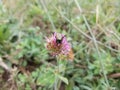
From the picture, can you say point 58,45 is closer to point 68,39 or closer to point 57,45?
point 57,45

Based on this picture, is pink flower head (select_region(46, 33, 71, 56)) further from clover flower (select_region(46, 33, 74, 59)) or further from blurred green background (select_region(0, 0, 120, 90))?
blurred green background (select_region(0, 0, 120, 90))

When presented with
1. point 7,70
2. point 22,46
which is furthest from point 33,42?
point 7,70

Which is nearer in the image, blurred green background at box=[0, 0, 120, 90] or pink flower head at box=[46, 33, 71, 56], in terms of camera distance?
pink flower head at box=[46, 33, 71, 56]

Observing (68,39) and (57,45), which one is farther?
(68,39)

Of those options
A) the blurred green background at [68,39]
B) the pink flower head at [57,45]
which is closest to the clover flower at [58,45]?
the pink flower head at [57,45]

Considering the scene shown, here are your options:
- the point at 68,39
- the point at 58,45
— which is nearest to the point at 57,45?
the point at 58,45

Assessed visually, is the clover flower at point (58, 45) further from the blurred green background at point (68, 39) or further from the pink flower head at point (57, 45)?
the blurred green background at point (68, 39)

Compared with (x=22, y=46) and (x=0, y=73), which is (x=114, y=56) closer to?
(x=22, y=46)

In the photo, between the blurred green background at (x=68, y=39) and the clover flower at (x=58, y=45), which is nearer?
the clover flower at (x=58, y=45)

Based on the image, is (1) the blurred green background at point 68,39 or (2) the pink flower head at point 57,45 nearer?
(2) the pink flower head at point 57,45

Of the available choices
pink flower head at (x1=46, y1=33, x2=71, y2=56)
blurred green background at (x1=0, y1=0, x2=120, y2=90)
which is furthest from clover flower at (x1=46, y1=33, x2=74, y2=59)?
blurred green background at (x1=0, y1=0, x2=120, y2=90)
